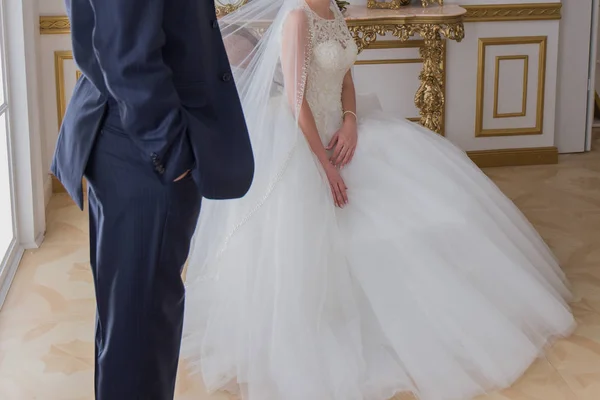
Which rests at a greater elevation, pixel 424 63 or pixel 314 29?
pixel 314 29

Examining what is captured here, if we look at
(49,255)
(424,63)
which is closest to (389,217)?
(49,255)

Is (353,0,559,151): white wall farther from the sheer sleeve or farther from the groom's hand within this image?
the groom's hand

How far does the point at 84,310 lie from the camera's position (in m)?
3.40

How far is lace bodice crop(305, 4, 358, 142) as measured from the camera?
3059mm

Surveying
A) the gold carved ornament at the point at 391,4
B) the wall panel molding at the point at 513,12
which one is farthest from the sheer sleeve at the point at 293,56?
the wall panel molding at the point at 513,12

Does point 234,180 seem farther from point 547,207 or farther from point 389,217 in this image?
point 547,207

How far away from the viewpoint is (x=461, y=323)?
9.21 feet

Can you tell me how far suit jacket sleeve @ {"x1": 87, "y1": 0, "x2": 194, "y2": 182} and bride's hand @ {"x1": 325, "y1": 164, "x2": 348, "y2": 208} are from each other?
1428mm

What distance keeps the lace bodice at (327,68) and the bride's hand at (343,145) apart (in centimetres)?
6

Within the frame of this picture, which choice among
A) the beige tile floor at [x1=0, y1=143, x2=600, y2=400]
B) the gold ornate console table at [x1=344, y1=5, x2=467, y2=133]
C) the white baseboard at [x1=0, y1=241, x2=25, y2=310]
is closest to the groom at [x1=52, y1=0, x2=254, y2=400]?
the beige tile floor at [x1=0, y1=143, x2=600, y2=400]

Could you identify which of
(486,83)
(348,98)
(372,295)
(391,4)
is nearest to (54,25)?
(391,4)

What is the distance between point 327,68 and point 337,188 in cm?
48

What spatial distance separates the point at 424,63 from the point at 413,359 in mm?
2548

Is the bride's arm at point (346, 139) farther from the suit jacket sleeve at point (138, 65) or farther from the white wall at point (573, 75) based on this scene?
the white wall at point (573, 75)
